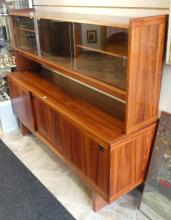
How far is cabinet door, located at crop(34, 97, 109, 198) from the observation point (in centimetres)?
152

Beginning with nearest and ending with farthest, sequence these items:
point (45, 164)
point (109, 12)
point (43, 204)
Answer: point (109, 12), point (43, 204), point (45, 164)

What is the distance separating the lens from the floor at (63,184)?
1782mm

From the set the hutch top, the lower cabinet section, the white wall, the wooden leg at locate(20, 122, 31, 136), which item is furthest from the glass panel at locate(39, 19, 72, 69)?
the wooden leg at locate(20, 122, 31, 136)

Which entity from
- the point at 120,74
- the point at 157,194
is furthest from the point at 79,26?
the point at 157,194

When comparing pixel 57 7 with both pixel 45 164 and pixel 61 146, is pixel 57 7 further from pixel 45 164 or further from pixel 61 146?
pixel 45 164

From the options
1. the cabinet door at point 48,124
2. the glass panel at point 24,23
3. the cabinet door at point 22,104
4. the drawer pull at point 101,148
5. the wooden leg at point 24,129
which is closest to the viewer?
the drawer pull at point 101,148

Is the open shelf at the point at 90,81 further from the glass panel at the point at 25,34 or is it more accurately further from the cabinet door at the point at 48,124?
the cabinet door at the point at 48,124

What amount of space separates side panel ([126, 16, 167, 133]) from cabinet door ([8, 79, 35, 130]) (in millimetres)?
1104

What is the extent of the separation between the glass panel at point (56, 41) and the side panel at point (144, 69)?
0.64 m

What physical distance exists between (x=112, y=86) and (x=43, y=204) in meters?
1.07

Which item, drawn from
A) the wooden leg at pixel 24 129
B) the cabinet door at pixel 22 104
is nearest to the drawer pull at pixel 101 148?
the cabinet door at pixel 22 104

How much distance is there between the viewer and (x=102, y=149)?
1446 mm

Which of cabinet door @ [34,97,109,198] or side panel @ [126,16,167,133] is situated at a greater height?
side panel @ [126,16,167,133]

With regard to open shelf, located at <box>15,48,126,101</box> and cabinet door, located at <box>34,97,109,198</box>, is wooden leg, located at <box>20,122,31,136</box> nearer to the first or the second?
cabinet door, located at <box>34,97,109,198</box>
